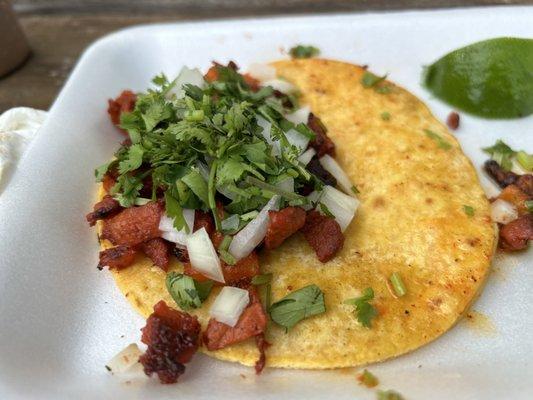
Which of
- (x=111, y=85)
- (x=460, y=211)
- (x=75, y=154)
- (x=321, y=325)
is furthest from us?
(x=111, y=85)

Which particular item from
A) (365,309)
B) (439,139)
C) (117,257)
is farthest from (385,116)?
(117,257)

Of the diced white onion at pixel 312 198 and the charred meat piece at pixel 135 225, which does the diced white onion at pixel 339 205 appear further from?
the charred meat piece at pixel 135 225

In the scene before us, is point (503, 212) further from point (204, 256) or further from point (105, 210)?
point (105, 210)

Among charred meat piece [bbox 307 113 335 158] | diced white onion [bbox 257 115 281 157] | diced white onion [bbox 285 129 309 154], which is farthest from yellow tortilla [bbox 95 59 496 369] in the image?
diced white onion [bbox 257 115 281 157]

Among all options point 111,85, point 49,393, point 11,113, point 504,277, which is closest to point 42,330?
point 49,393

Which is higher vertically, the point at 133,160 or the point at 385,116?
the point at 133,160

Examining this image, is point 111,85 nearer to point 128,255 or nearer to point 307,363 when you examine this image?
point 128,255
